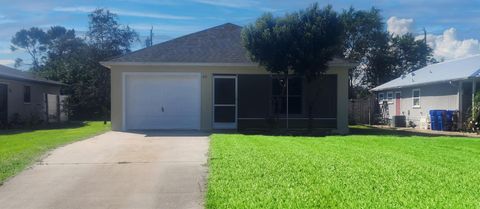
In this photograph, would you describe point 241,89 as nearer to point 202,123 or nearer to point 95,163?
point 202,123

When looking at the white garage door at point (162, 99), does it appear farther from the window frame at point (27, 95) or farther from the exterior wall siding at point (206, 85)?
the window frame at point (27, 95)

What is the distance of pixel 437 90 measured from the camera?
25.9 meters

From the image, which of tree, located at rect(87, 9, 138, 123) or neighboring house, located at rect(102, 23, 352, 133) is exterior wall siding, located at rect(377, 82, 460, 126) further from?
tree, located at rect(87, 9, 138, 123)

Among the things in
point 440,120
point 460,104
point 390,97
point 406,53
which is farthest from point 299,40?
point 406,53

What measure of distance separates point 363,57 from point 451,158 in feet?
126

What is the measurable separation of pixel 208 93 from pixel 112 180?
11874 mm

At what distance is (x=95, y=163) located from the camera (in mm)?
9852

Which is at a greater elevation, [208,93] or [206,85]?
[206,85]

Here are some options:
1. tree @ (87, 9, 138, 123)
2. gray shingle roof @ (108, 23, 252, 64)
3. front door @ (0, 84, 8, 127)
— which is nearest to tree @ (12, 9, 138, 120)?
tree @ (87, 9, 138, 123)

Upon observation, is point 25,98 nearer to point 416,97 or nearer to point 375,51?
point 416,97

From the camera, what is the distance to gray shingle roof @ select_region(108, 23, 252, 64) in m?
19.8

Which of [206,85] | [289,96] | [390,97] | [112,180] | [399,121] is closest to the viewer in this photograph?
[112,180]

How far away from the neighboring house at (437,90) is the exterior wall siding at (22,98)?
2060cm

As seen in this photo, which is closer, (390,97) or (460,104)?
(460,104)
